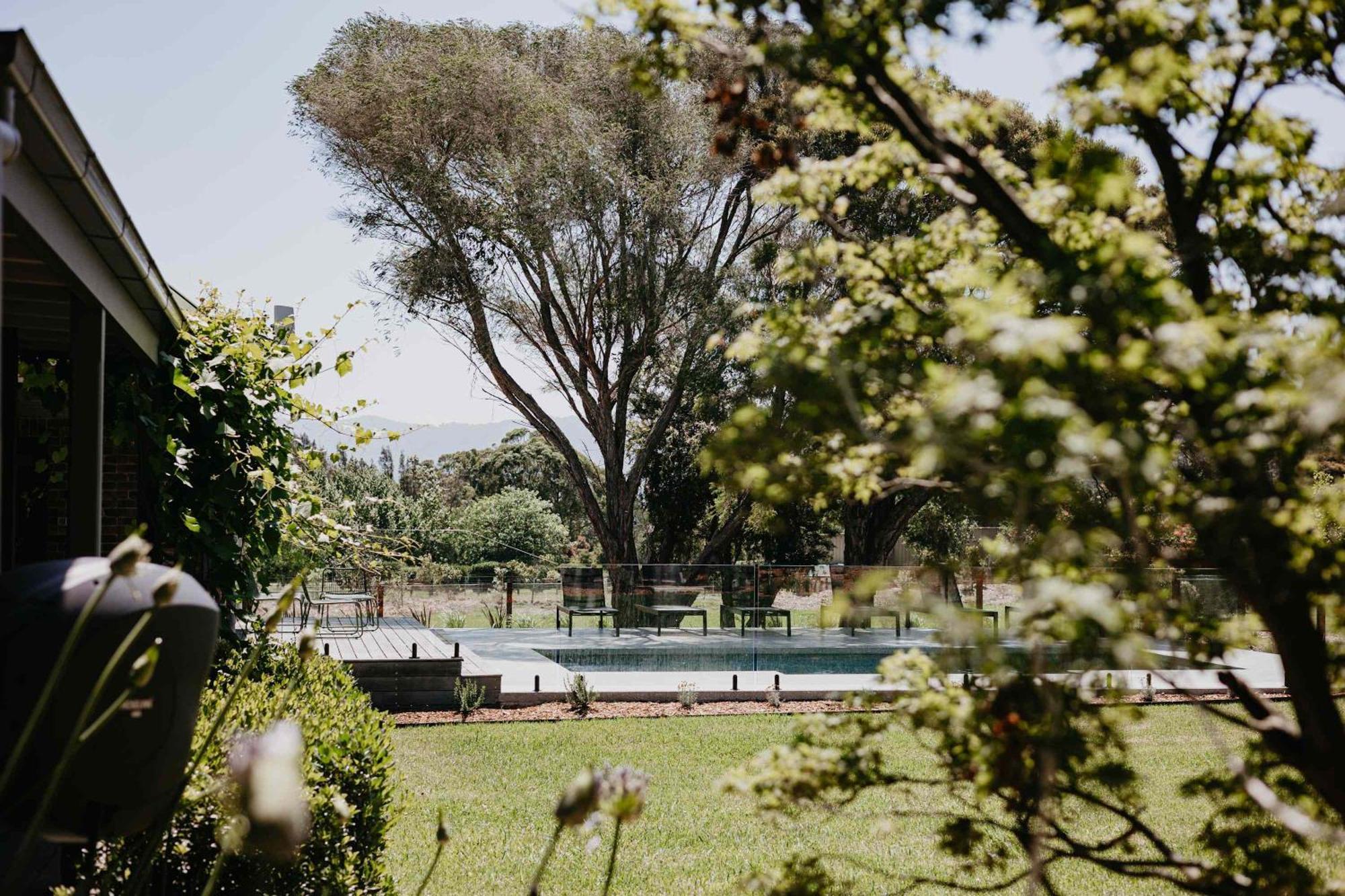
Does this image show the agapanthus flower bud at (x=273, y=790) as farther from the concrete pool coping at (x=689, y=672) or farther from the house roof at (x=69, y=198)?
the concrete pool coping at (x=689, y=672)

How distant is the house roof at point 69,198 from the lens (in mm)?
2332

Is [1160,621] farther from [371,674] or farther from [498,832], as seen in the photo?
[371,674]

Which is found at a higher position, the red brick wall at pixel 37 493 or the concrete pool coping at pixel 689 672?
the red brick wall at pixel 37 493

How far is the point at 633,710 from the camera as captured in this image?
33.7 ft

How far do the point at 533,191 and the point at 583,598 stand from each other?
24.6 feet

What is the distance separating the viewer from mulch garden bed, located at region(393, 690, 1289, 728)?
964 centimetres

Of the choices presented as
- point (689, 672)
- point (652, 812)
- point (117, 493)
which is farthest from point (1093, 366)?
point (689, 672)

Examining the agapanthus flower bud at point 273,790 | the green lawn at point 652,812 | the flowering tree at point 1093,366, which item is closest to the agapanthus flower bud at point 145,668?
the agapanthus flower bud at point 273,790

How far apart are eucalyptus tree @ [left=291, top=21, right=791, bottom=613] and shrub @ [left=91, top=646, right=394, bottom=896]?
50.7ft

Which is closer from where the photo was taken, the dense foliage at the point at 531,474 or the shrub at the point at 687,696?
the shrub at the point at 687,696

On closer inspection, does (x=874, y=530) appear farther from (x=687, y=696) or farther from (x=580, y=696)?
(x=580, y=696)

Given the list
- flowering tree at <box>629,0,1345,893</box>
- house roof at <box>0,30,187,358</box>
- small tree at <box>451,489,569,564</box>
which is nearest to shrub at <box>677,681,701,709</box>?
house roof at <box>0,30,187,358</box>

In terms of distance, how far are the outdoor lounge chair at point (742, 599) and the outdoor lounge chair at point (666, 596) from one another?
0.32 metres

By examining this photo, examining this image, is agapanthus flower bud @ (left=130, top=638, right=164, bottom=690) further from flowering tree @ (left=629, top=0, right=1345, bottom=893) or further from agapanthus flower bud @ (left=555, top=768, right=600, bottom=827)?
flowering tree @ (left=629, top=0, right=1345, bottom=893)
